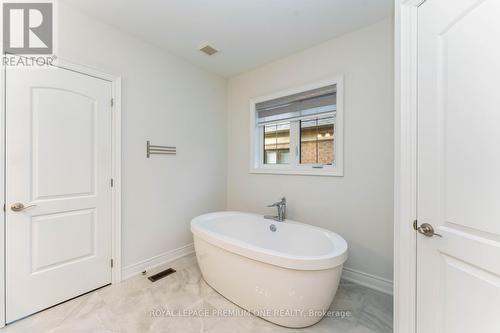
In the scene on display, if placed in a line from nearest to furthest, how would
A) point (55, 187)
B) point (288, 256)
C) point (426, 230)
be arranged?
point (426, 230) < point (288, 256) < point (55, 187)

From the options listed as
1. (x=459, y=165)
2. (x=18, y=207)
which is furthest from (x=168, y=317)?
(x=459, y=165)

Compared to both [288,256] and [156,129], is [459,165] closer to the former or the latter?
[288,256]

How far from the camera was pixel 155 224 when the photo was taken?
2475 mm

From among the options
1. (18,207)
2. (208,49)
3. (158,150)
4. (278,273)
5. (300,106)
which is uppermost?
(208,49)

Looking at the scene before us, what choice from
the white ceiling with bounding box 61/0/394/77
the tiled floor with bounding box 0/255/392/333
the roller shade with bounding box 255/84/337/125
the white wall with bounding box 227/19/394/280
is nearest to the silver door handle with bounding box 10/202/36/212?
the tiled floor with bounding box 0/255/392/333

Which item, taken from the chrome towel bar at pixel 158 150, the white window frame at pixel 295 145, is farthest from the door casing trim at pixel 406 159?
the chrome towel bar at pixel 158 150

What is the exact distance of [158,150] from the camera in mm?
2482

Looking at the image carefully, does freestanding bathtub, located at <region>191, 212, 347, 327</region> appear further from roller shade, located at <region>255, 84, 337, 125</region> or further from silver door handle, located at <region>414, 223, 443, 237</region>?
roller shade, located at <region>255, 84, 337, 125</region>

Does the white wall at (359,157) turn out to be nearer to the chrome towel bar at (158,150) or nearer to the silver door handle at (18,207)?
the chrome towel bar at (158,150)

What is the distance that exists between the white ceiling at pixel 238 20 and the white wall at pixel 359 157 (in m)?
0.18

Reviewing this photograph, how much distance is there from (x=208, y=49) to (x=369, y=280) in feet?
9.88

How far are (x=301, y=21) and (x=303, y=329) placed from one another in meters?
2.61

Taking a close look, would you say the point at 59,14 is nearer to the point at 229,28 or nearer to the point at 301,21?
the point at 229,28

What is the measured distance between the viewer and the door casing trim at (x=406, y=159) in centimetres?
115
